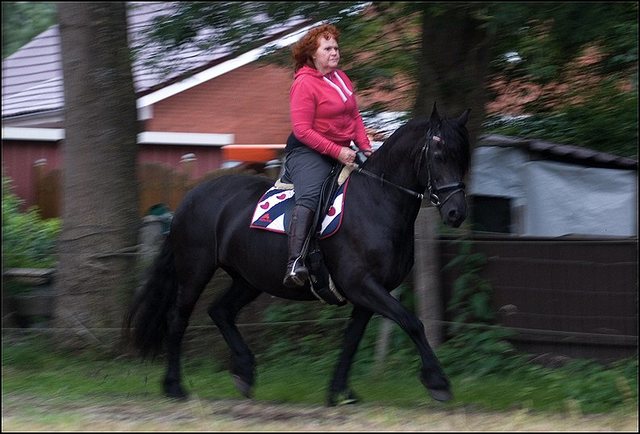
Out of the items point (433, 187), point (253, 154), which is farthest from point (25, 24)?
point (433, 187)

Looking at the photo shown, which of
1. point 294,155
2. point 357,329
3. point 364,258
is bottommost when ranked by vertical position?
point 357,329

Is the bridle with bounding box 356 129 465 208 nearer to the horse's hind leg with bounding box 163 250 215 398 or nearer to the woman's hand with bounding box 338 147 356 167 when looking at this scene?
the woman's hand with bounding box 338 147 356 167

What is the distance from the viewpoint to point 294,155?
8422mm

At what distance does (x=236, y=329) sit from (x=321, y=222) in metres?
1.55

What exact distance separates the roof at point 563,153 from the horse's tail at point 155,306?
4.17m

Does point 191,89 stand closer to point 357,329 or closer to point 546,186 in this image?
point 546,186

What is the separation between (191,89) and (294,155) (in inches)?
562

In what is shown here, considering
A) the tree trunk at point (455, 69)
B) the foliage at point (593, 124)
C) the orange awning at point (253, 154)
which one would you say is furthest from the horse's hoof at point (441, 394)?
the orange awning at point (253, 154)

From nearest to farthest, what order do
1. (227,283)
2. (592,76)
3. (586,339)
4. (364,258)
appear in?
(364,258) < (586,339) < (227,283) < (592,76)

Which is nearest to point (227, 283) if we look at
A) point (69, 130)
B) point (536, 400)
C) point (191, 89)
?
point (69, 130)

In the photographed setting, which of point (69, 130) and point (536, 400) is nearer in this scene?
point (536, 400)

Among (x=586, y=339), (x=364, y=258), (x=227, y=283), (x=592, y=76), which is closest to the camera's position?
(x=364, y=258)

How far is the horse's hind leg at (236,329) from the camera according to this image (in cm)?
859

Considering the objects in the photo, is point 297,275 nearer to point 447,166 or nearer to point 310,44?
point 447,166
